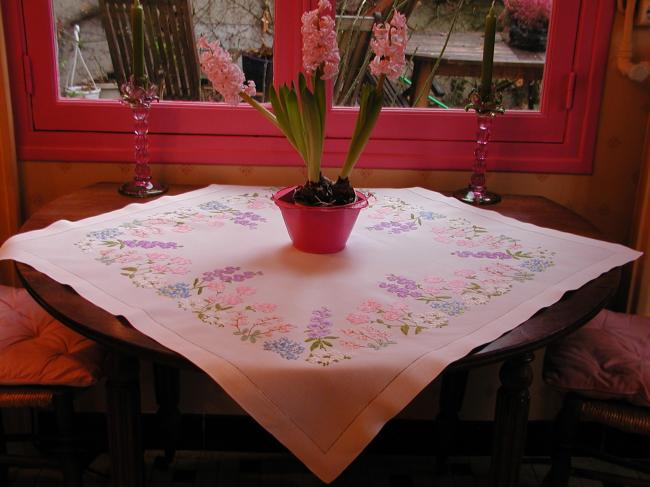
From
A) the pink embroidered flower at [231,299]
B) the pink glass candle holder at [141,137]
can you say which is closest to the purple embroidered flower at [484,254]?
the pink embroidered flower at [231,299]

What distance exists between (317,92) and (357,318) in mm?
467

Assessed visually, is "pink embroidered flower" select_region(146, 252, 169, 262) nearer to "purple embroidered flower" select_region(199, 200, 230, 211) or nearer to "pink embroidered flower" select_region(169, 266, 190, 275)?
"pink embroidered flower" select_region(169, 266, 190, 275)

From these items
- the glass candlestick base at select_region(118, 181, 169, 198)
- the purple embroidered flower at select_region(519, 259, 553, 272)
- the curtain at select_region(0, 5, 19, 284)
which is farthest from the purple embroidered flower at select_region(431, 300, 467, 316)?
the curtain at select_region(0, 5, 19, 284)

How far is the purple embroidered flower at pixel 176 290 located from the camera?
4.05ft

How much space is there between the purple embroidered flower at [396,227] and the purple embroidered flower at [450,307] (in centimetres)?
39

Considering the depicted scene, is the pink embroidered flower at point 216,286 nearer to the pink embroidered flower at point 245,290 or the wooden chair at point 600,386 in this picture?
the pink embroidered flower at point 245,290

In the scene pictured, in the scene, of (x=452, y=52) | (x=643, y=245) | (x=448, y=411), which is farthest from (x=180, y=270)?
(x=643, y=245)

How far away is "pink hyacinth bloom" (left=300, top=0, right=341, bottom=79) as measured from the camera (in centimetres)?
126

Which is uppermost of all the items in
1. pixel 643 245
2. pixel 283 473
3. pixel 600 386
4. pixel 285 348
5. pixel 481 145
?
pixel 481 145

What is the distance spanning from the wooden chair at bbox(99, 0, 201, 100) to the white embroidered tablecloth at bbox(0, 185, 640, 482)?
441 mm

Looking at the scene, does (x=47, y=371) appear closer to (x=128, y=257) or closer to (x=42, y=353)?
(x=42, y=353)

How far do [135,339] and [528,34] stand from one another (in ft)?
4.95

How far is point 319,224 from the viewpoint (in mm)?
1401

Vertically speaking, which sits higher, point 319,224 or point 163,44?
point 163,44
